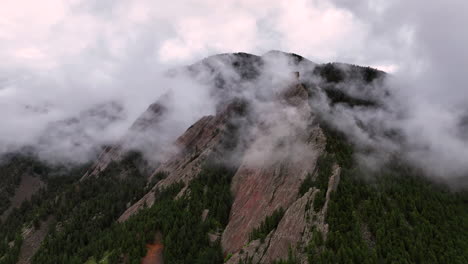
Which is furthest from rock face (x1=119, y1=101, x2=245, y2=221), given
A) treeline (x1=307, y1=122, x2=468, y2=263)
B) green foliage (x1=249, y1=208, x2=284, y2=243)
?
treeline (x1=307, y1=122, x2=468, y2=263)

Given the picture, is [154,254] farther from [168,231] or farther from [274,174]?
[274,174]

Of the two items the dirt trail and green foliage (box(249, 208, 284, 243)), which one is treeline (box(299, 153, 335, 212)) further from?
the dirt trail

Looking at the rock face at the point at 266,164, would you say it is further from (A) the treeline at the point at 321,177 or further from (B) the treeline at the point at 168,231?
(B) the treeline at the point at 168,231

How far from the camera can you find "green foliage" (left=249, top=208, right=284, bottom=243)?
104 metres

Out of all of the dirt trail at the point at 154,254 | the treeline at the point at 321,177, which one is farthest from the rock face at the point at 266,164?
the dirt trail at the point at 154,254

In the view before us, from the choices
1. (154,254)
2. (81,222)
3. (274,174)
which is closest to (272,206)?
(274,174)

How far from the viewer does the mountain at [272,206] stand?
304ft

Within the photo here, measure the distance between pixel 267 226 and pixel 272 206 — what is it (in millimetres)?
11528

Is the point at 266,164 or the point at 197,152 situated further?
the point at 197,152

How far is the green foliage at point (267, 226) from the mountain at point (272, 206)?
0.34 m

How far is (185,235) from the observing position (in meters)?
123

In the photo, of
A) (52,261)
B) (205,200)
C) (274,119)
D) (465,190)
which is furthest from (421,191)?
(52,261)

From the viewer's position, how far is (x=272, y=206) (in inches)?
4569

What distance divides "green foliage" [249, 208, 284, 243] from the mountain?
13.4 inches
